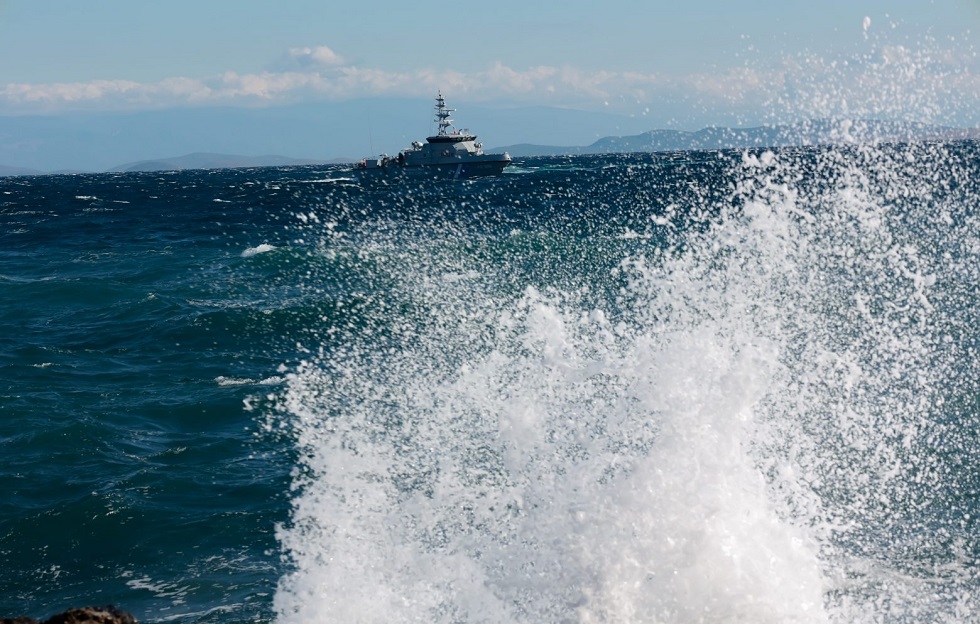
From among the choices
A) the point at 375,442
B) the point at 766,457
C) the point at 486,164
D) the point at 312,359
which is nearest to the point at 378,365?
the point at 312,359

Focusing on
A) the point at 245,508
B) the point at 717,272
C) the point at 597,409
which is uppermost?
the point at 717,272

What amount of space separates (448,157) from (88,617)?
3534 inches

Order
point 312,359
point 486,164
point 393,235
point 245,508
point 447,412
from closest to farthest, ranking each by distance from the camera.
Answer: point 245,508
point 447,412
point 312,359
point 393,235
point 486,164

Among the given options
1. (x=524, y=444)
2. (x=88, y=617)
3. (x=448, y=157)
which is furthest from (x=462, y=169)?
(x=88, y=617)

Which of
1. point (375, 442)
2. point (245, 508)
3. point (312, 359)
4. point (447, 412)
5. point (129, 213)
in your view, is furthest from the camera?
Answer: point (129, 213)

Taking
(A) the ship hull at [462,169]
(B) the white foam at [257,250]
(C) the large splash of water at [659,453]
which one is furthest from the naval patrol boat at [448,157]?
(C) the large splash of water at [659,453]

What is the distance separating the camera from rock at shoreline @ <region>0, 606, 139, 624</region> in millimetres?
7414

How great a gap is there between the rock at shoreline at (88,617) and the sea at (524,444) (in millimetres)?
1460

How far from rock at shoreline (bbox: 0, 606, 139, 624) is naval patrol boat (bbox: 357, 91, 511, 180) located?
284 ft

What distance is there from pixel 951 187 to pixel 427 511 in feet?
134

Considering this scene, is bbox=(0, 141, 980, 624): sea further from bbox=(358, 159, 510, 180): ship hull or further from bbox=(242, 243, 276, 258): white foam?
bbox=(358, 159, 510, 180): ship hull

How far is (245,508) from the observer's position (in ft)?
39.6

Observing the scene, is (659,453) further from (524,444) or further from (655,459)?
(524,444)

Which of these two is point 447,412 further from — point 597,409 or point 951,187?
point 951,187
